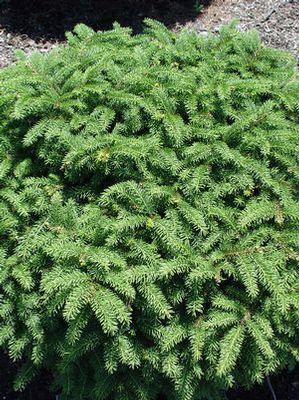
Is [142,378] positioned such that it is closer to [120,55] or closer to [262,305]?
[262,305]

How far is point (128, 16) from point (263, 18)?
175cm

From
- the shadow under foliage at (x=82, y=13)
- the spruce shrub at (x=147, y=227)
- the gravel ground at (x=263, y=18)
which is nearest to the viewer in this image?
the spruce shrub at (x=147, y=227)

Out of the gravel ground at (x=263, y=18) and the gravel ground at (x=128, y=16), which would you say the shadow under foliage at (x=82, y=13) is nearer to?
the gravel ground at (x=128, y=16)

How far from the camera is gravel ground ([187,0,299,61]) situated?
5.62m

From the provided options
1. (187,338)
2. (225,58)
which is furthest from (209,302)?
(225,58)

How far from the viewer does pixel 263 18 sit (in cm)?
582

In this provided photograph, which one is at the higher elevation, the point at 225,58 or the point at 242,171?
the point at 225,58

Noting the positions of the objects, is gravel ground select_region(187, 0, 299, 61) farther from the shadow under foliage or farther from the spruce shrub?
the spruce shrub

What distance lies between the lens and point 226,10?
6027mm

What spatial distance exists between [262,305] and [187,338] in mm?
492

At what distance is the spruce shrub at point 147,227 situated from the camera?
8.45 feet

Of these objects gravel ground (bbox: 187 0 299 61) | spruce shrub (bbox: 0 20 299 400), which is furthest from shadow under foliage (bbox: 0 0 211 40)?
spruce shrub (bbox: 0 20 299 400)

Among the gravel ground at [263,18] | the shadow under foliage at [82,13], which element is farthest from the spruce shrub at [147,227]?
the shadow under foliage at [82,13]

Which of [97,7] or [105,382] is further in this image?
[97,7]
